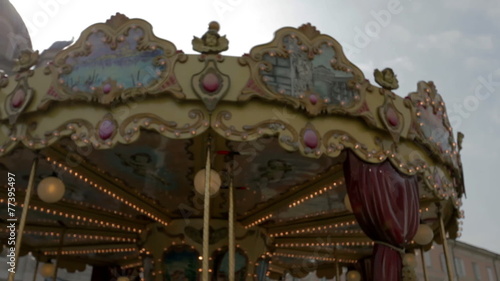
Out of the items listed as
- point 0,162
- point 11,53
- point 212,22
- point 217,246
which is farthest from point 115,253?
point 11,53

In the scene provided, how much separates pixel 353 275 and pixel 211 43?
25.4ft

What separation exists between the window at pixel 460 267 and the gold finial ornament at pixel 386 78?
24.8 m

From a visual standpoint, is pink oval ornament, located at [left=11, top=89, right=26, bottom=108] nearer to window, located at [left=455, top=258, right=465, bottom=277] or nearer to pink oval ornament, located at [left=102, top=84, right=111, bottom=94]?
pink oval ornament, located at [left=102, top=84, right=111, bottom=94]

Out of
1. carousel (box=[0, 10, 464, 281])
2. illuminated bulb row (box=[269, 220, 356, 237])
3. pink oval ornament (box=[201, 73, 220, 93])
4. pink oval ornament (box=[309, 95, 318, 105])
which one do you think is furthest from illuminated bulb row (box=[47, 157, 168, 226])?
pink oval ornament (box=[309, 95, 318, 105])

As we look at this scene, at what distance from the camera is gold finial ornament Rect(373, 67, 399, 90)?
6.36m

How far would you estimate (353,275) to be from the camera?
1140 cm

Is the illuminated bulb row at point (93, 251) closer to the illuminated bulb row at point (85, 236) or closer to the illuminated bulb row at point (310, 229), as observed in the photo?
the illuminated bulb row at point (85, 236)

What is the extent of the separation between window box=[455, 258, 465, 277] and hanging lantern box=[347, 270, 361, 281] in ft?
62.8

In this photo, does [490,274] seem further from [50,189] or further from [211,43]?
[50,189]

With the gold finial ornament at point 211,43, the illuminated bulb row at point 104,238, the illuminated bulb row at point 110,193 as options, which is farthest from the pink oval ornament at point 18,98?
the illuminated bulb row at point 104,238

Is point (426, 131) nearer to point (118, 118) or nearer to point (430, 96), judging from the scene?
point (430, 96)

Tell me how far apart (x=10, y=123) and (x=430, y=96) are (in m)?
5.77

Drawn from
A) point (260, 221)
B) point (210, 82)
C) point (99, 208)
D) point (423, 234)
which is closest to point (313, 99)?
point (210, 82)

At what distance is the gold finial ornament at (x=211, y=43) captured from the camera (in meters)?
5.70
